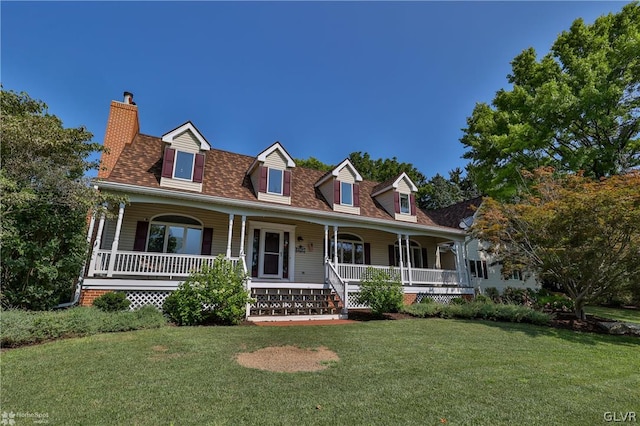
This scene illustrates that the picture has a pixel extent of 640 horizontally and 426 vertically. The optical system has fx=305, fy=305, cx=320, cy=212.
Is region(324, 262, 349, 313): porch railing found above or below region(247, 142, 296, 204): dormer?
below

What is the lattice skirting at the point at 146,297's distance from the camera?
902cm

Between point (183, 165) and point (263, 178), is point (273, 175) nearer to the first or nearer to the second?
point (263, 178)

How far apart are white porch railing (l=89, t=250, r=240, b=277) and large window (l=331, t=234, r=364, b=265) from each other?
22.5 feet

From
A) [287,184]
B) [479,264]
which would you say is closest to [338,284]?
[287,184]

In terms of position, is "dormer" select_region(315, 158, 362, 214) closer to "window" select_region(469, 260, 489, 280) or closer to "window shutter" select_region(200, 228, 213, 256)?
"window shutter" select_region(200, 228, 213, 256)

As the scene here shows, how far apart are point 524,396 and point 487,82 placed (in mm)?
19663

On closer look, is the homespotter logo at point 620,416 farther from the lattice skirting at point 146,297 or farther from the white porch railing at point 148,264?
the lattice skirting at point 146,297

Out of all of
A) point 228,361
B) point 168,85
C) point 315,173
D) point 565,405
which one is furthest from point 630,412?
point 168,85

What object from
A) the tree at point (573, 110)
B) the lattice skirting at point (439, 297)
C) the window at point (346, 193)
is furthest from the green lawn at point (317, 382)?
the tree at point (573, 110)

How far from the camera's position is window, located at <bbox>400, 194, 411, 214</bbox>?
15711mm

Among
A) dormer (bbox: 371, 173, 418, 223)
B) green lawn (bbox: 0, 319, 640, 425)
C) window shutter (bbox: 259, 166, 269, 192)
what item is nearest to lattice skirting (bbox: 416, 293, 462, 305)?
dormer (bbox: 371, 173, 418, 223)

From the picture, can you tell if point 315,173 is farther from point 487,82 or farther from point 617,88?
point 617,88

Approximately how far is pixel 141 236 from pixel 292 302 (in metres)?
5.97

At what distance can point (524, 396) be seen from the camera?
4.10 m
